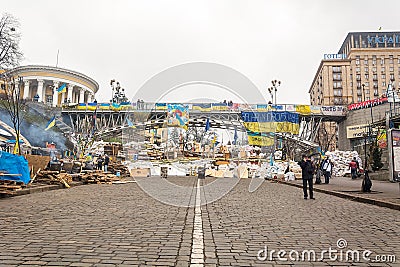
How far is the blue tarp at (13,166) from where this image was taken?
12664mm

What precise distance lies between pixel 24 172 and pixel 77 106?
144 ft

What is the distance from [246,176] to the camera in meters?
34.2

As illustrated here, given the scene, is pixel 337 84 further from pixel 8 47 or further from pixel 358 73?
pixel 8 47

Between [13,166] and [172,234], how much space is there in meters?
9.58

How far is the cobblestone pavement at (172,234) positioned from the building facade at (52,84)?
61018mm

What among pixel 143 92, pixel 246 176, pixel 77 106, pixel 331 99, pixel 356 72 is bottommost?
pixel 246 176

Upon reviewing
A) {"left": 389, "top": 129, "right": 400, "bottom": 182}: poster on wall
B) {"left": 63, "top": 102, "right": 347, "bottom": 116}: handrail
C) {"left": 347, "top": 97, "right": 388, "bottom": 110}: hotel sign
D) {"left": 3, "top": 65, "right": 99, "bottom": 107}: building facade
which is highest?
{"left": 3, "top": 65, "right": 99, "bottom": 107}: building facade

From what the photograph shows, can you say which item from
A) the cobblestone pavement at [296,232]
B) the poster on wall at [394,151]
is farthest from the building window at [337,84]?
the cobblestone pavement at [296,232]

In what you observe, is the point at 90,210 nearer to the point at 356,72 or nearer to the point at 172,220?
the point at 172,220

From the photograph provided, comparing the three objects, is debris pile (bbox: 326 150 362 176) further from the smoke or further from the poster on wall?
the smoke

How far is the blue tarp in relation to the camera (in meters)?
12.7

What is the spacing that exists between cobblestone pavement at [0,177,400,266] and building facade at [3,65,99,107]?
6102cm

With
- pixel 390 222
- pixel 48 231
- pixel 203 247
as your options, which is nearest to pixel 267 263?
pixel 203 247

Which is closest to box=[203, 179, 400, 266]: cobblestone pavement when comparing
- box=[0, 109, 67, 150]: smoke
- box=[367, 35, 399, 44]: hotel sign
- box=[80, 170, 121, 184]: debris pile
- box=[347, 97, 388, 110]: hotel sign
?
box=[80, 170, 121, 184]: debris pile
